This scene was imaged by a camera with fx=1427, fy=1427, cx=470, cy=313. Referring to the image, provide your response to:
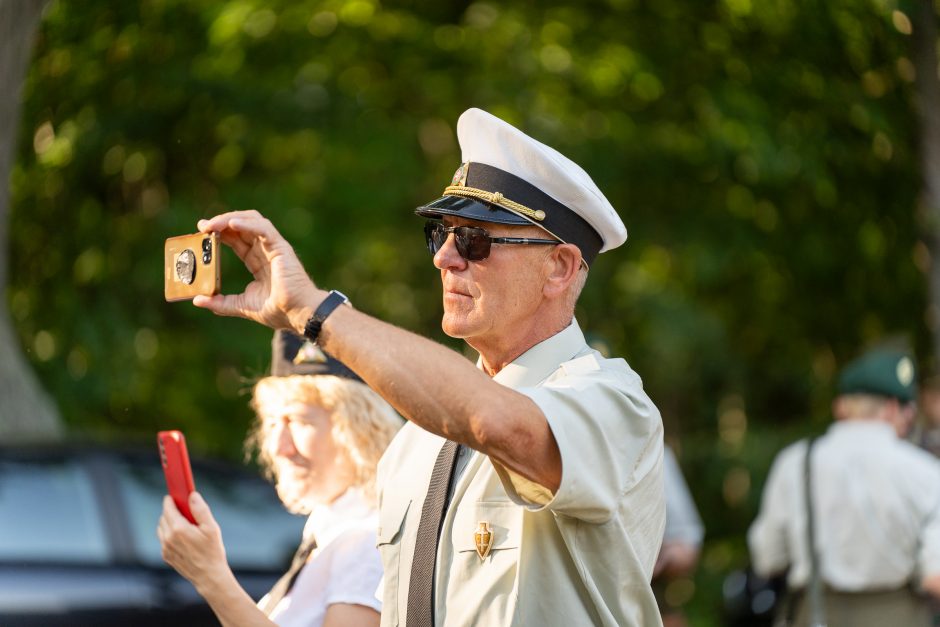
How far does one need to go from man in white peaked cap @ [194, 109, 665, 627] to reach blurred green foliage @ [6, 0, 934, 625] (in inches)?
265

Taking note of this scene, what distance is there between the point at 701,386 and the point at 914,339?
229 cm

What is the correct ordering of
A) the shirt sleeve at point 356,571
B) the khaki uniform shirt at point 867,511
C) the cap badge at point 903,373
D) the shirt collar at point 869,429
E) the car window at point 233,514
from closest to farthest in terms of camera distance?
the shirt sleeve at point 356,571 < the khaki uniform shirt at point 867,511 < the shirt collar at point 869,429 < the cap badge at point 903,373 < the car window at point 233,514

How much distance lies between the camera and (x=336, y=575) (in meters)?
3.06

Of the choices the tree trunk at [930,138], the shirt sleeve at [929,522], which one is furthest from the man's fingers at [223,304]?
the tree trunk at [930,138]

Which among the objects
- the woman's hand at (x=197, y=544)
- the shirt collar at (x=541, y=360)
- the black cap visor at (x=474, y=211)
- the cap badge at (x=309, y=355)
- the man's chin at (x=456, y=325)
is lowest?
the woman's hand at (x=197, y=544)

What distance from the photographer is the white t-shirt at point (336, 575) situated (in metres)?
3.01

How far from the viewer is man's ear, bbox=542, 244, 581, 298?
2.56 m

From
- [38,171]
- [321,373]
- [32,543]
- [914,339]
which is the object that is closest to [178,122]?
[38,171]

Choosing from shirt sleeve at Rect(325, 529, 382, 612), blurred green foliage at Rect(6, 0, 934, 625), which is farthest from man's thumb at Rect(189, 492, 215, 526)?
blurred green foliage at Rect(6, 0, 934, 625)

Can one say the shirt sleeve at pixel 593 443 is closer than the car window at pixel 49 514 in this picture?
Yes

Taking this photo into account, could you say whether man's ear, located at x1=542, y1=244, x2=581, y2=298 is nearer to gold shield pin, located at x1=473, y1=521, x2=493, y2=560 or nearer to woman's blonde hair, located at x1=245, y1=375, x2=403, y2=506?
gold shield pin, located at x1=473, y1=521, x2=493, y2=560

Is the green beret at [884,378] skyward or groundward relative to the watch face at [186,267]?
groundward

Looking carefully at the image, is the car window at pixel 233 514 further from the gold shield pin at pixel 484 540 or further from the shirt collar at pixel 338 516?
the gold shield pin at pixel 484 540

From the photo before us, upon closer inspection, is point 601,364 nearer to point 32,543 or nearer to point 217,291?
point 217,291
